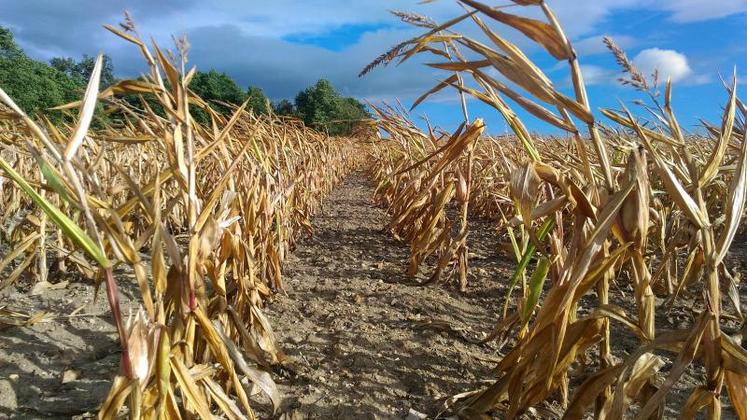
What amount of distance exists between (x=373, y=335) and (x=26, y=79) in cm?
3383

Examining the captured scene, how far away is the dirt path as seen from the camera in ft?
5.17

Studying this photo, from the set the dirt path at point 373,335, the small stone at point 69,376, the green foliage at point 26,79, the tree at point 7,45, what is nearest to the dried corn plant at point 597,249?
the dirt path at point 373,335

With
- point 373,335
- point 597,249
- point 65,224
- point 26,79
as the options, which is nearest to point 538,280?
point 597,249

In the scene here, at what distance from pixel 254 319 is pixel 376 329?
59cm

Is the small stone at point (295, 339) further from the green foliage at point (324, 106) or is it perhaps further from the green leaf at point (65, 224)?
the green foliage at point (324, 106)

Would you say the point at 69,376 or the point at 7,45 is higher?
the point at 7,45

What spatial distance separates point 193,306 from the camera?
42.1 inches

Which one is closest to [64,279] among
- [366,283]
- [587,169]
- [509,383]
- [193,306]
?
[366,283]

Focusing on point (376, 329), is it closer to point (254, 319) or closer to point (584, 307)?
point (254, 319)

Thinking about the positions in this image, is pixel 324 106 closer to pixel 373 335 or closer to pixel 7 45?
pixel 7 45

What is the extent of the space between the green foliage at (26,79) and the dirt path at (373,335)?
2879 centimetres

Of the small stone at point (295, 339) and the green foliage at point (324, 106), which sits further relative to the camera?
the green foliage at point (324, 106)

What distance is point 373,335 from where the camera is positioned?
2035mm

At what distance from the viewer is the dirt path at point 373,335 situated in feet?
5.17
